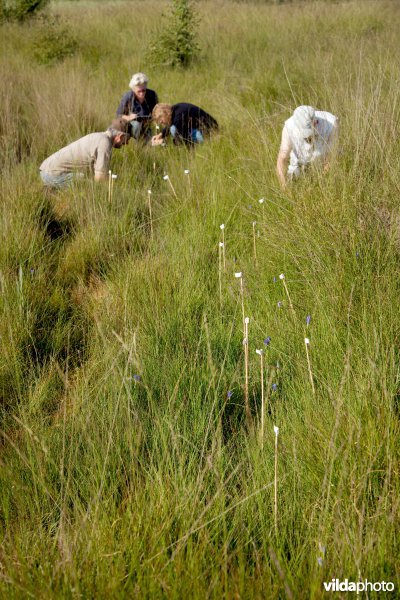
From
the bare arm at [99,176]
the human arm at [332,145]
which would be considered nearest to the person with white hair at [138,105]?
the bare arm at [99,176]

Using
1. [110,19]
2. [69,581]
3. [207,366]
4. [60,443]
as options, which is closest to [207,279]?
[207,366]

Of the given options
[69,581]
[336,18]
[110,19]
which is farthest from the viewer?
[110,19]

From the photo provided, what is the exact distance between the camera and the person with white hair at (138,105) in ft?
20.0

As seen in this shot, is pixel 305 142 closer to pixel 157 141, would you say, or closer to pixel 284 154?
pixel 284 154

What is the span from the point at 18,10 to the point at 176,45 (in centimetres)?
512

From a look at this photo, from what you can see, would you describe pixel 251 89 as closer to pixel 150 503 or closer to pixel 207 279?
pixel 207 279

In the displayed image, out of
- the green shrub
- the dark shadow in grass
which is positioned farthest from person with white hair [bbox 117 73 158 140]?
the green shrub

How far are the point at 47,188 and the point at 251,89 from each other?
3.08 metres

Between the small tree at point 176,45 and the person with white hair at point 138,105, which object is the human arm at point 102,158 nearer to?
the person with white hair at point 138,105

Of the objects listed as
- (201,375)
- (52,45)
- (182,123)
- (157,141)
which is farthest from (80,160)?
(52,45)

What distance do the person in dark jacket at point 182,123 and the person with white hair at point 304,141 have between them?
189 cm

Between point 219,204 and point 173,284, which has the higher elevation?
point 219,204

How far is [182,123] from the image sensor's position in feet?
19.3

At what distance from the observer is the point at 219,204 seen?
3.92m
